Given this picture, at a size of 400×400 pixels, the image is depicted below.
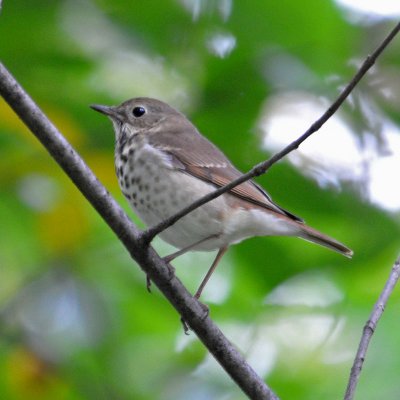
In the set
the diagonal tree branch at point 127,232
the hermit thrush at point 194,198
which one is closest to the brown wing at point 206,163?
the hermit thrush at point 194,198

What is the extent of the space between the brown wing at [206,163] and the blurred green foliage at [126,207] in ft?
0.34

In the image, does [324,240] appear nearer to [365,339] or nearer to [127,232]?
[365,339]

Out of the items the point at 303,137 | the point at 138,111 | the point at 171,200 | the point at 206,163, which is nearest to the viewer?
the point at 303,137

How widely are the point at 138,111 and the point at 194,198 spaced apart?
3.22 feet

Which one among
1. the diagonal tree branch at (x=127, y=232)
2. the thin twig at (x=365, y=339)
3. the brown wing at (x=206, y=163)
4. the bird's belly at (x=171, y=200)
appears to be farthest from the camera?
the brown wing at (x=206, y=163)

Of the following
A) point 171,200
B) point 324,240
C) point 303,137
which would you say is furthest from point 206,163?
point 303,137

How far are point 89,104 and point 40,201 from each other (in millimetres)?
693

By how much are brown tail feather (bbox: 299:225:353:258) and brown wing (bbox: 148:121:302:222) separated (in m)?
0.08

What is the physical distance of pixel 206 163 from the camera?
A: 16.8 feet

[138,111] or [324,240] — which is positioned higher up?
[138,111]

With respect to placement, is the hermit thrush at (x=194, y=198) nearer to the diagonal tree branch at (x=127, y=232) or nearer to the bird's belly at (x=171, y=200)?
the bird's belly at (x=171, y=200)

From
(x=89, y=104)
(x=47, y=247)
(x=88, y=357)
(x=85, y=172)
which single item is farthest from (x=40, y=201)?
(x=85, y=172)

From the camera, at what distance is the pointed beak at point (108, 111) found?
5.12 m

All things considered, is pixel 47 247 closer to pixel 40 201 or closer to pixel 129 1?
pixel 40 201
